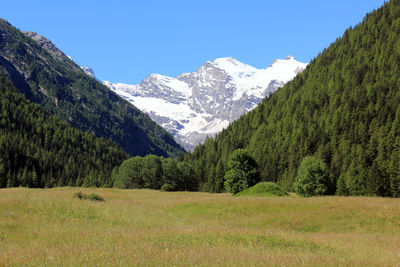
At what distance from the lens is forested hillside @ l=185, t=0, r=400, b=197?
99.7m

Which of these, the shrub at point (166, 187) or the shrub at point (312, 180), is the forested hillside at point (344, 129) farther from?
→ the shrub at point (312, 180)

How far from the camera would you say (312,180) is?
7138 centimetres

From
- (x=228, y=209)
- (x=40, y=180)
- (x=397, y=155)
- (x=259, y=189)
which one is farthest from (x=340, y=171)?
(x=40, y=180)

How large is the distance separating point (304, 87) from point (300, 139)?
63.2 m

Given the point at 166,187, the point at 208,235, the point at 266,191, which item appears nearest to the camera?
the point at 208,235

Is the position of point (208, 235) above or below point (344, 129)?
below

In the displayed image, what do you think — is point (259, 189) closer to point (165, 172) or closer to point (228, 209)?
point (228, 209)

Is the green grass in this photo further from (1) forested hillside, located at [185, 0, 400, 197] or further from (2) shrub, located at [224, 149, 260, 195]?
(1) forested hillside, located at [185, 0, 400, 197]

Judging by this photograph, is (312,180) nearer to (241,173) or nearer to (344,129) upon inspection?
(241,173)

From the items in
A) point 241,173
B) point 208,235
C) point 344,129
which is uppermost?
point 344,129

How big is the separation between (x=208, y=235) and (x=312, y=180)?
6034cm

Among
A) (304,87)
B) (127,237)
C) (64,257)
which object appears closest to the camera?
(64,257)

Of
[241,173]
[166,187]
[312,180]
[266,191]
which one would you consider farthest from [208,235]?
[166,187]

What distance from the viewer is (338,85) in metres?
173
